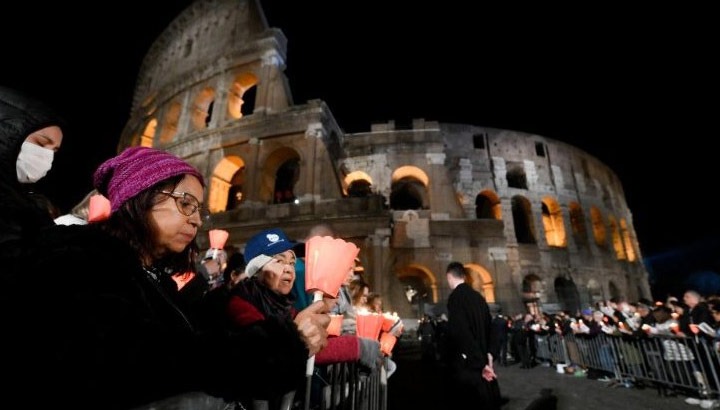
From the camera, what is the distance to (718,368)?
18.5 feet

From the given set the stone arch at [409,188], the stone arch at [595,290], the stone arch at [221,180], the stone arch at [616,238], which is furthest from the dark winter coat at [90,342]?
the stone arch at [616,238]

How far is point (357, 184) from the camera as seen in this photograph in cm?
2112

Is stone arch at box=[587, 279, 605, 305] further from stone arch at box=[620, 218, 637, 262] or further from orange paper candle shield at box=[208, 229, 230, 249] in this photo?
orange paper candle shield at box=[208, 229, 230, 249]

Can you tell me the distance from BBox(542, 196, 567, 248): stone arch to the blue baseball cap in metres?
24.7

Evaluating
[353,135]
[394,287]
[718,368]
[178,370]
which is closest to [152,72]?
[353,135]

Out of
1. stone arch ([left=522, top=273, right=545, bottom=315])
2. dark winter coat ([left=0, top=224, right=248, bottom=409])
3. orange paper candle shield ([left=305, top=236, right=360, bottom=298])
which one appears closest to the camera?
dark winter coat ([left=0, top=224, right=248, bottom=409])

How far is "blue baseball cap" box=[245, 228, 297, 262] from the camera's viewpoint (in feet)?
7.45

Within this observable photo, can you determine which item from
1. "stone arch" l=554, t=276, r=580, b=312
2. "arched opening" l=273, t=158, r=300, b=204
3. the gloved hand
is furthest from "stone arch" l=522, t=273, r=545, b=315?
the gloved hand

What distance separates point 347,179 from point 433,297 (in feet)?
29.0

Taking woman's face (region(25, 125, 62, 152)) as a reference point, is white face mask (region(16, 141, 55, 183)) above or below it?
below

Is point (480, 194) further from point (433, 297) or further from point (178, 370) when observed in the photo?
point (178, 370)

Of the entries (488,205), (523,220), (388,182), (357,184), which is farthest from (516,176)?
(357,184)

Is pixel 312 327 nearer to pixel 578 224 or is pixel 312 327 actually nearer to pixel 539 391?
pixel 539 391

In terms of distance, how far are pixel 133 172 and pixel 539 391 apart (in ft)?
28.5
